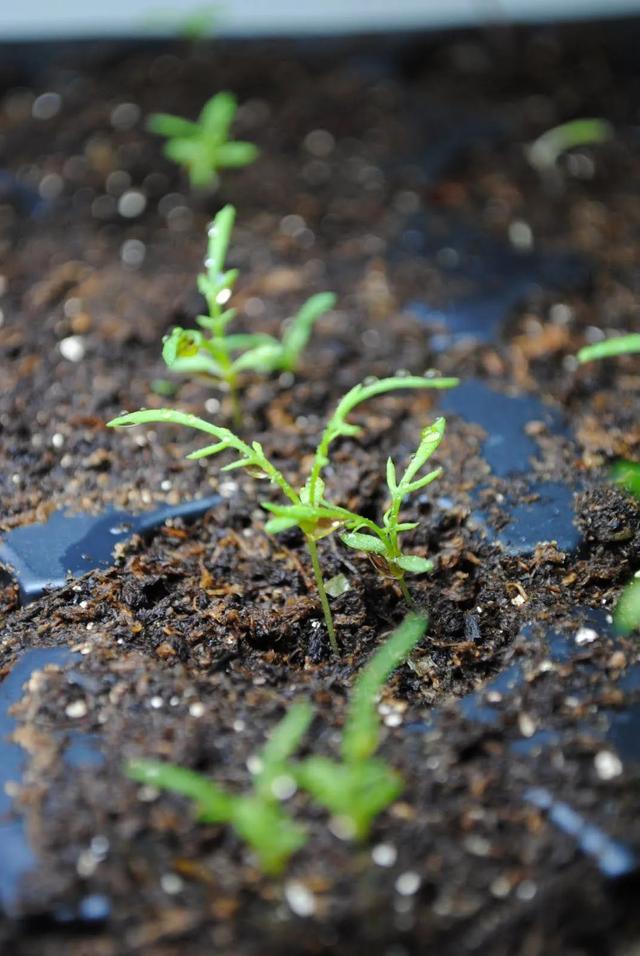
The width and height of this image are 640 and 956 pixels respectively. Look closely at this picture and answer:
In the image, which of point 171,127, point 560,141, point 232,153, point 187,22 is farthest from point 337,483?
point 187,22

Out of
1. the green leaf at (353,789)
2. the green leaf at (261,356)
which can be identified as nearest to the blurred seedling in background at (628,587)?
the green leaf at (353,789)

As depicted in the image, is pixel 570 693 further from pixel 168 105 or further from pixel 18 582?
pixel 168 105

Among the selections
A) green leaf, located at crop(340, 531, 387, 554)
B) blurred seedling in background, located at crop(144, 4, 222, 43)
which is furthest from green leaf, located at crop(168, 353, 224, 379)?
blurred seedling in background, located at crop(144, 4, 222, 43)

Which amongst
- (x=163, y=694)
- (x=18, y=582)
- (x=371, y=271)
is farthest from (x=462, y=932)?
(x=371, y=271)

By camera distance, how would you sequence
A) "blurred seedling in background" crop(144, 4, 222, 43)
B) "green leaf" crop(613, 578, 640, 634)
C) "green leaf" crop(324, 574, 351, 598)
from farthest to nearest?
1. "blurred seedling in background" crop(144, 4, 222, 43)
2. "green leaf" crop(324, 574, 351, 598)
3. "green leaf" crop(613, 578, 640, 634)

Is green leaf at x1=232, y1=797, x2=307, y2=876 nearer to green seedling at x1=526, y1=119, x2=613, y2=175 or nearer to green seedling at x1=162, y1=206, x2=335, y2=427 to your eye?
green seedling at x1=162, y1=206, x2=335, y2=427

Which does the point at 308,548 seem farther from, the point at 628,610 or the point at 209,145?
the point at 209,145
